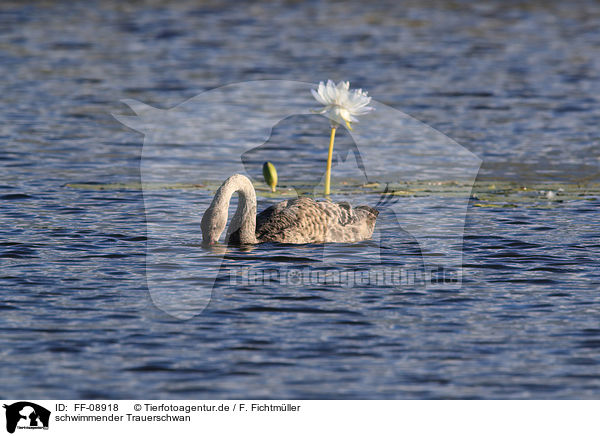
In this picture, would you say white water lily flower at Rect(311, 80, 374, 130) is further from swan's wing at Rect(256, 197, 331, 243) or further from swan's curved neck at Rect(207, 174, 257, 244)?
swan's curved neck at Rect(207, 174, 257, 244)

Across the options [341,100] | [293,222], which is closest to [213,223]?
[293,222]

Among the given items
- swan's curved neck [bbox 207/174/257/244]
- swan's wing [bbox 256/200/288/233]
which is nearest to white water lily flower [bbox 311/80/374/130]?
swan's wing [bbox 256/200/288/233]

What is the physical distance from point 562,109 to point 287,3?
64.8 ft

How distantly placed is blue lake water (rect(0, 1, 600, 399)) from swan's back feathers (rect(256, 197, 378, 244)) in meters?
0.17

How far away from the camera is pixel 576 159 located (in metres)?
20.6

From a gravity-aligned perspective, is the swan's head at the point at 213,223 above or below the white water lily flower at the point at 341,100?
below

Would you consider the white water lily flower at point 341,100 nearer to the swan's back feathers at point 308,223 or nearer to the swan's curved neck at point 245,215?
the swan's back feathers at point 308,223

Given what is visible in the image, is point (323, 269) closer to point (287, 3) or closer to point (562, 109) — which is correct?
point (562, 109)

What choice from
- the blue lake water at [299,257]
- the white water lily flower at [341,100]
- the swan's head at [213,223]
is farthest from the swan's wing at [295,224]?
the white water lily flower at [341,100]

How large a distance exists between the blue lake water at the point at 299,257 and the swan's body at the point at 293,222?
7.6 inches

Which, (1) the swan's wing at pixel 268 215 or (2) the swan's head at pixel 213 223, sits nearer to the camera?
(2) the swan's head at pixel 213 223

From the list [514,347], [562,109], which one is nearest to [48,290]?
[514,347]

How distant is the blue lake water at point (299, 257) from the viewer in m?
9.76

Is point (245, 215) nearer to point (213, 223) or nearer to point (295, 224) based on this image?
point (295, 224)
